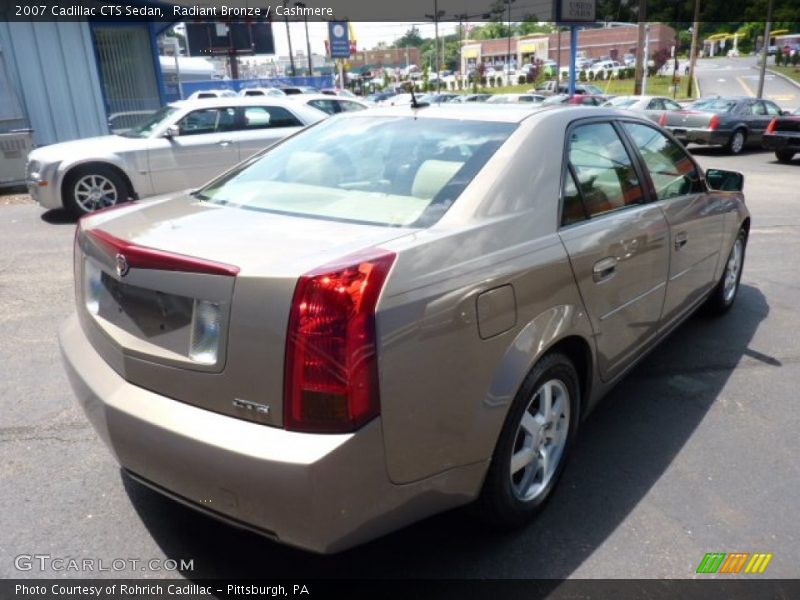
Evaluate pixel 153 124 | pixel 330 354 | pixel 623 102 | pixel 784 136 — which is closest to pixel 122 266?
pixel 330 354

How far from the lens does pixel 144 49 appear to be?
54.2ft

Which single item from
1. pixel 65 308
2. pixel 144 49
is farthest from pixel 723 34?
pixel 65 308

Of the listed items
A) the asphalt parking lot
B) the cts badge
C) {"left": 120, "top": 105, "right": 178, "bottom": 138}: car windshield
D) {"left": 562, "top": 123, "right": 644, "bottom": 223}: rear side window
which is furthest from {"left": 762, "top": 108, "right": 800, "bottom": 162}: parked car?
the cts badge

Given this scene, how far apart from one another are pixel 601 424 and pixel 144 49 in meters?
16.7

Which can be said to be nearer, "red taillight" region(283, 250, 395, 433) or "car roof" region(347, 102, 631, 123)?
"red taillight" region(283, 250, 395, 433)

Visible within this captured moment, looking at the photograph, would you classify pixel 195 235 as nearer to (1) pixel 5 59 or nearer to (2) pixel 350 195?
(2) pixel 350 195

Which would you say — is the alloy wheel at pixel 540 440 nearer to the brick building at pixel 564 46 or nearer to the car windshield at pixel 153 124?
the car windshield at pixel 153 124

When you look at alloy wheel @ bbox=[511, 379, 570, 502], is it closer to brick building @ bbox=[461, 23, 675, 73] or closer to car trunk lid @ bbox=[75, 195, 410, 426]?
car trunk lid @ bbox=[75, 195, 410, 426]

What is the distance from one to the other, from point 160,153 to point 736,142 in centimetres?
1508

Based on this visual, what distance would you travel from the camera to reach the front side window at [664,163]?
11.8 ft

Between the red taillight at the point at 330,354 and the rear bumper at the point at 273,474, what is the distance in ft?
0.22

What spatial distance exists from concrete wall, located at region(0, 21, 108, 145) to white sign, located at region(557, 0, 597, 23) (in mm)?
15055

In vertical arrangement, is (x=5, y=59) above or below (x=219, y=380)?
above

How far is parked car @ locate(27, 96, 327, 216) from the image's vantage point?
871 cm
